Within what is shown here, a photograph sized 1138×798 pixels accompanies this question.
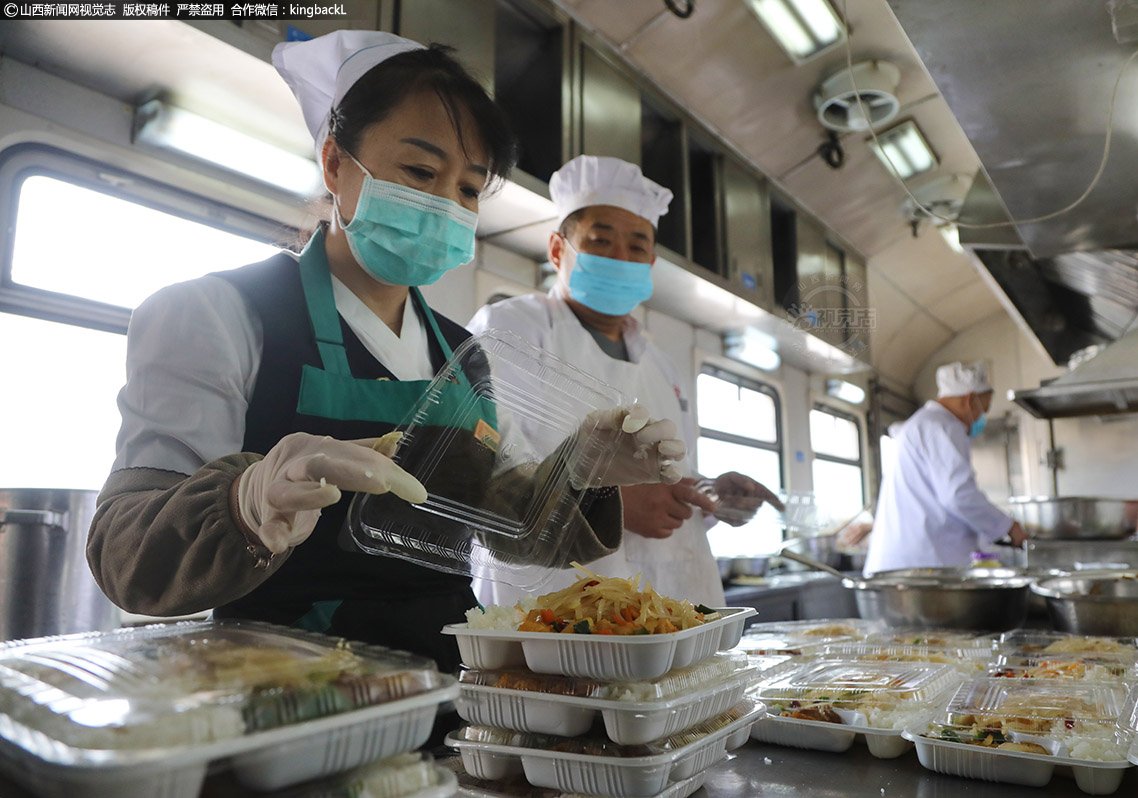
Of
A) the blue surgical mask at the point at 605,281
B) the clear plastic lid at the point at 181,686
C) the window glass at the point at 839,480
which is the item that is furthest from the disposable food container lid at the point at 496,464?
the window glass at the point at 839,480

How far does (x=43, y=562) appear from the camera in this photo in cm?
174

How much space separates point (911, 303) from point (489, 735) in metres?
7.95

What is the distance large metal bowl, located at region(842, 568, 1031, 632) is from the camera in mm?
2062

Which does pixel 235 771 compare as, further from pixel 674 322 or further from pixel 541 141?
pixel 674 322

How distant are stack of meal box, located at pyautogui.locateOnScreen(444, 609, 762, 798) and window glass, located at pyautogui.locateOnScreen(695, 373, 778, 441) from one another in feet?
14.7

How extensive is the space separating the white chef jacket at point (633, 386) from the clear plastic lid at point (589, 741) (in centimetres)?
118

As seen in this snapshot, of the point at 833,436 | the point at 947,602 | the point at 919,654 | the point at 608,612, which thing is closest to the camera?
the point at 608,612

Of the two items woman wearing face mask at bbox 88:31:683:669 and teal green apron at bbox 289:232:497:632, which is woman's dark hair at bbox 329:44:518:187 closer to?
woman wearing face mask at bbox 88:31:683:669

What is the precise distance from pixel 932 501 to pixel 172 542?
4.09 meters

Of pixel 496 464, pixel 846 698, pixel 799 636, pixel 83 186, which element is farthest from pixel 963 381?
pixel 83 186

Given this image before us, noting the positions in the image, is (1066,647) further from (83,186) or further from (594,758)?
(83,186)

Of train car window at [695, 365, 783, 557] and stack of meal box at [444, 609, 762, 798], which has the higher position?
train car window at [695, 365, 783, 557]

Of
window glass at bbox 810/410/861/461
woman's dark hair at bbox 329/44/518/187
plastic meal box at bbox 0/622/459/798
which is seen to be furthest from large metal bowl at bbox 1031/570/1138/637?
window glass at bbox 810/410/861/461

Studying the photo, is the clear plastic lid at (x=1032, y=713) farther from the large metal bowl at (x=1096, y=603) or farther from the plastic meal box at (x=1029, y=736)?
the large metal bowl at (x=1096, y=603)
